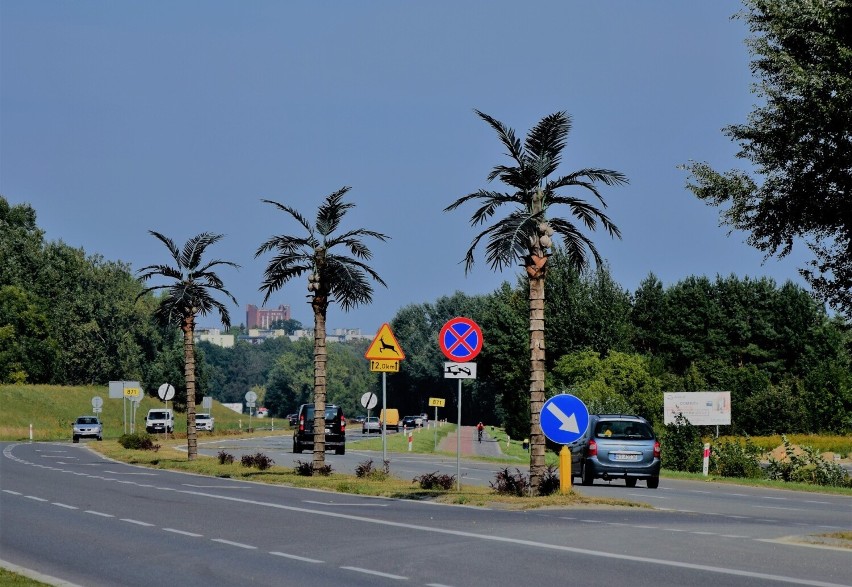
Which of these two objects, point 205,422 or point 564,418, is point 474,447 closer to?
point 205,422

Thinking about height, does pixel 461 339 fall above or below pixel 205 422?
above

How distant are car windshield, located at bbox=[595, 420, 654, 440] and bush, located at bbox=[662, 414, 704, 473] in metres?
14.6

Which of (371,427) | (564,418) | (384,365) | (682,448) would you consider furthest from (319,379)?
(371,427)

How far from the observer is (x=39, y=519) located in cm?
2159

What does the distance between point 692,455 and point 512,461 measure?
9525mm

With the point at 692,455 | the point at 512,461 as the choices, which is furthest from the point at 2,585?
the point at 512,461

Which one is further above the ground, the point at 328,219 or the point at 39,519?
the point at 328,219

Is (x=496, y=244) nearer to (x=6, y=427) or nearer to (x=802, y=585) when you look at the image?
(x=802, y=585)

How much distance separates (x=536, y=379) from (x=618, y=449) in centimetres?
799

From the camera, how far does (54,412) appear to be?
11338 cm

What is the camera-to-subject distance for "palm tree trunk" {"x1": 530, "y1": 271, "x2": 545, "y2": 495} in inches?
987

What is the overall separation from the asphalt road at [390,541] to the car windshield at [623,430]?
14.0 feet

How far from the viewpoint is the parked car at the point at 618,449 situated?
106 ft

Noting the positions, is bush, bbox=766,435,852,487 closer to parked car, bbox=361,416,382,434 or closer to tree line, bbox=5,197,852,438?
tree line, bbox=5,197,852,438
